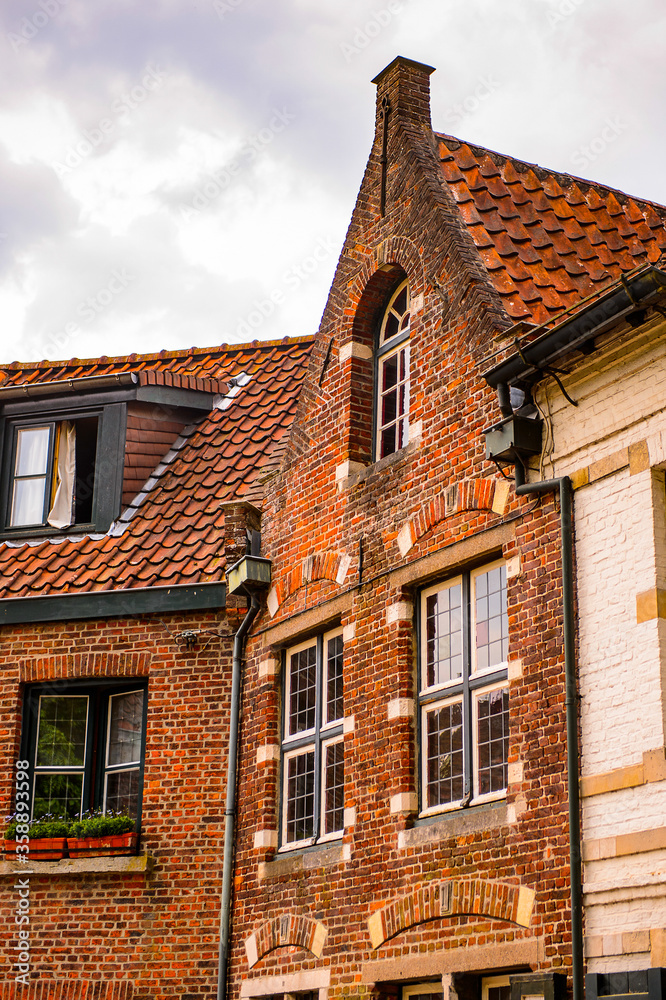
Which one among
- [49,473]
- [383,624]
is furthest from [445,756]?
[49,473]

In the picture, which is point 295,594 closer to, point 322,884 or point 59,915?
point 322,884

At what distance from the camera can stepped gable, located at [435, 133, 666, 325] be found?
12266mm

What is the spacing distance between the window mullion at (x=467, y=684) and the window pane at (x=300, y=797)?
245 cm

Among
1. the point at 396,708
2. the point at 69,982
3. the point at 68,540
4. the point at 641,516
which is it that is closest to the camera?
the point at 641,516

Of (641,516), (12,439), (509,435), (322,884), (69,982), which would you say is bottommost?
(69,982)

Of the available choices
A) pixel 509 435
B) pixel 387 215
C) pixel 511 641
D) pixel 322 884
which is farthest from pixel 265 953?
pixel 387 215

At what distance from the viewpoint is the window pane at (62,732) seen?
14.6 m

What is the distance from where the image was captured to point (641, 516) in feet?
31.4

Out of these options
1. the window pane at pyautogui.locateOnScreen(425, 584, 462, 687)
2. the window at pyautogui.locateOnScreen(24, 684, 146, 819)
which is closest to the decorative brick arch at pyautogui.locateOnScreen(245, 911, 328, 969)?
the window at pyautogui.locateOnScreen(24, 684, 146, 819)

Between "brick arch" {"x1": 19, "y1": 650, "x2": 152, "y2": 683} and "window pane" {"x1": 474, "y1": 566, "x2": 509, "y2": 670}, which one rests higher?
"brick arch" {"x1": 19, "y1": 650, "x2": 152, "y2": 683}

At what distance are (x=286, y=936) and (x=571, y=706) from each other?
423 cm

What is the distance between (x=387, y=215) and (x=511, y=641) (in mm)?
5116

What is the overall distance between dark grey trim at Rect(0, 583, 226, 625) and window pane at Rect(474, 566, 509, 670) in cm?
383

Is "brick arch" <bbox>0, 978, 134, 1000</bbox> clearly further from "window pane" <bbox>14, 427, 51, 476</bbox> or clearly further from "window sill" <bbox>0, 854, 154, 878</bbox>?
"window pane" <bbox>14, 427, 51, 476</bbox>
